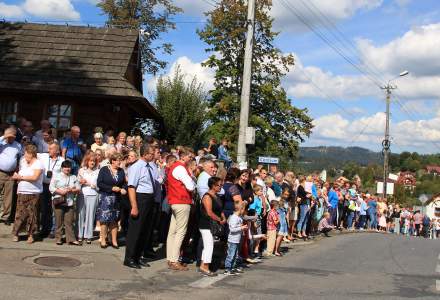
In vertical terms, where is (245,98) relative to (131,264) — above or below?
above

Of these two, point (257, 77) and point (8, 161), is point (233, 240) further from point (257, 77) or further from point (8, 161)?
point (257, 77)

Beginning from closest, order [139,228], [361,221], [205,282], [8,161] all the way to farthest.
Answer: [205,282] → [139,228] → [8,161] → [361,221]

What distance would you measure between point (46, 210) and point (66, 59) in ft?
29.4

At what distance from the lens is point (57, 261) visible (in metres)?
8.95

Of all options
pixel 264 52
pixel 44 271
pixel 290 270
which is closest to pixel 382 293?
pixel 290 270

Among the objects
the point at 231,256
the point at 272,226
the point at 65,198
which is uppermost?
the point at 65,198

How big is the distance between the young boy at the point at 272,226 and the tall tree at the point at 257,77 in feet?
74.8

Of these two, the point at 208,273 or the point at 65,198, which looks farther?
the point at 65,198

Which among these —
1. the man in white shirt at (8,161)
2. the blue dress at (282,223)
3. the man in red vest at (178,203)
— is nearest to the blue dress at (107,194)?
the man in red vest at (178,203)

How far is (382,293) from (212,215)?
3.02 metres

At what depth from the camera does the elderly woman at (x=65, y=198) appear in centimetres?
1009

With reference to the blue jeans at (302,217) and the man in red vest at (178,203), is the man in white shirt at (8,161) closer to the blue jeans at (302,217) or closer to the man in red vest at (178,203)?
the man in red vest at (178,203)

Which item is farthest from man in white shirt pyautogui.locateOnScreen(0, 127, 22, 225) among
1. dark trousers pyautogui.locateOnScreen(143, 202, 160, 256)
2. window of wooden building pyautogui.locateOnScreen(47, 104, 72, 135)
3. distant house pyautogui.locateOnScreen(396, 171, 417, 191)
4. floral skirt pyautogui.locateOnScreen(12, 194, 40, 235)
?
distant house pyautogui.locateOnScreen(396, 171, 417, 191)

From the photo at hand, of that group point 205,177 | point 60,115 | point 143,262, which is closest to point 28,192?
point 143,262
